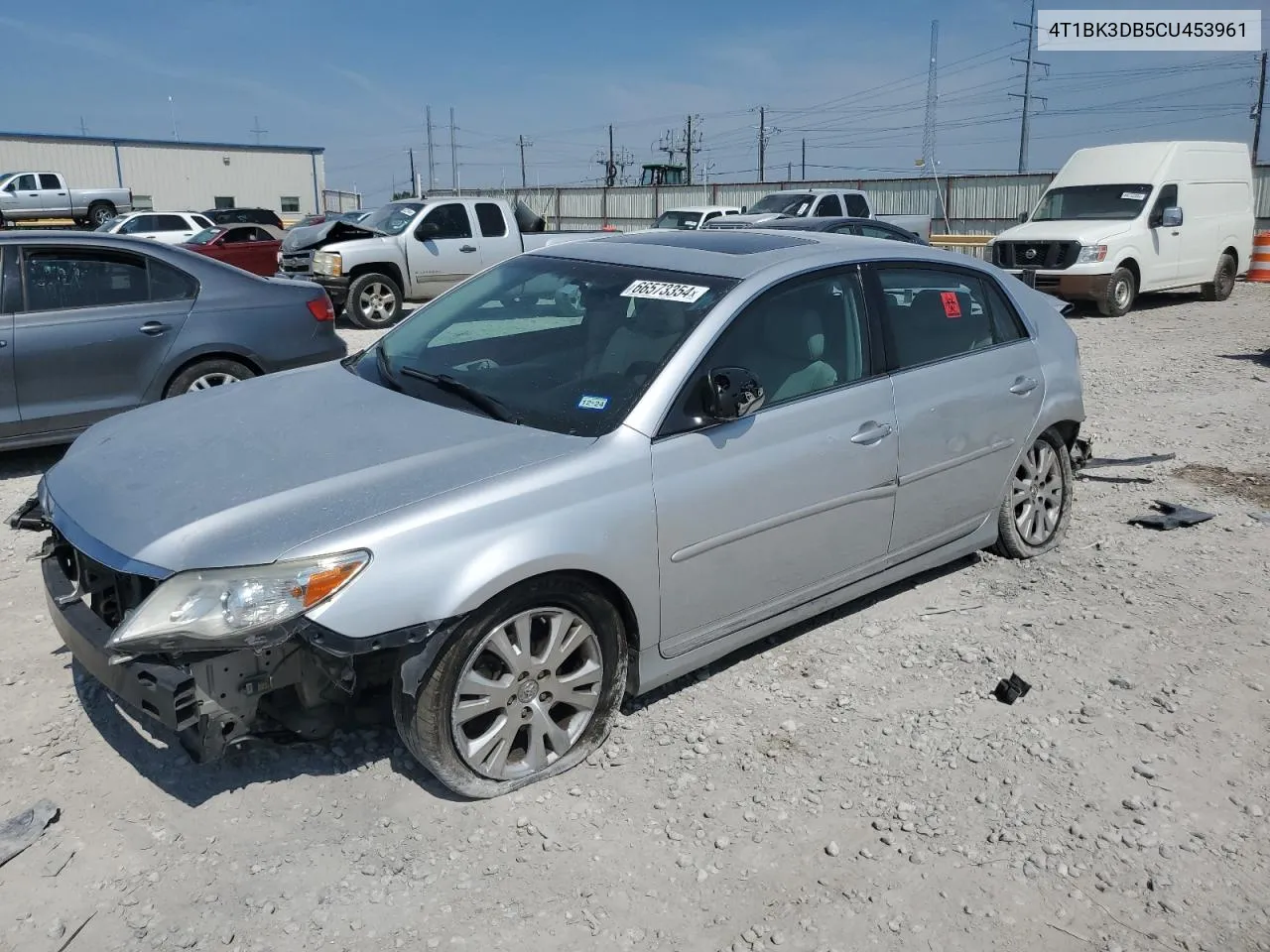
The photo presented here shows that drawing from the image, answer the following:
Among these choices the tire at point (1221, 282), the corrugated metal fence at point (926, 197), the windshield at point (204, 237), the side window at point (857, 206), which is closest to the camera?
the tire at point (1221, 282)

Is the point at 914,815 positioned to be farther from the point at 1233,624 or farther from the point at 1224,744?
the point at 1233,624

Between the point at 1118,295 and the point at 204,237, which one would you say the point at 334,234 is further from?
the point at 1118,295

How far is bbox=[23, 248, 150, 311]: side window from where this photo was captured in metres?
6.43

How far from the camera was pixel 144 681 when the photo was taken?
2770mm

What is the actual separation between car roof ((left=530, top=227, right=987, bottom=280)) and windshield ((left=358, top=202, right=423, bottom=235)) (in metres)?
11.3

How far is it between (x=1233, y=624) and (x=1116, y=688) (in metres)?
0.97

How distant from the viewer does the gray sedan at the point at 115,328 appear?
6.29m

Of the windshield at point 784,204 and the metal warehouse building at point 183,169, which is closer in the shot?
the windshield at point 784,204

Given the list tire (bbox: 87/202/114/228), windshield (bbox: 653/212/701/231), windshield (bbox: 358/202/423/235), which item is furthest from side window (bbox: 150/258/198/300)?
tire (bbox: 87/202/114/228)

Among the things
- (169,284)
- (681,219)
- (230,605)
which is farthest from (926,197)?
(230,605)

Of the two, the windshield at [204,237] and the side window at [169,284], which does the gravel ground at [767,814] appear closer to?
the side window at [169,284]

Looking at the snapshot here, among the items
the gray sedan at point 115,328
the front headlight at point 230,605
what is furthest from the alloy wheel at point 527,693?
the gray sedan at point 115,328

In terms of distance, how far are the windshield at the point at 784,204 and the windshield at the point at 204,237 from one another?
37.0 feet

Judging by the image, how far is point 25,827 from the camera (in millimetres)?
3059
